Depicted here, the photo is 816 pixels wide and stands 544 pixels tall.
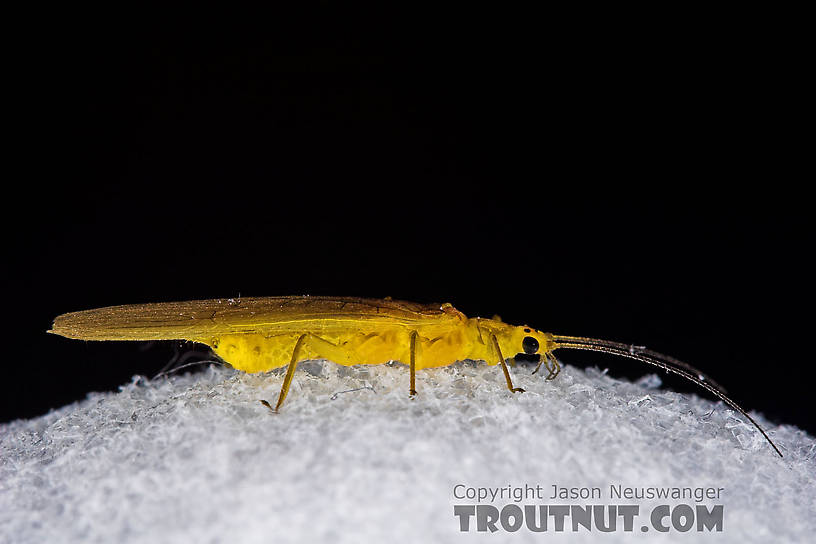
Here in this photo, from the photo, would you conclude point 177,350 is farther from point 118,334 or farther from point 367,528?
point 367,528

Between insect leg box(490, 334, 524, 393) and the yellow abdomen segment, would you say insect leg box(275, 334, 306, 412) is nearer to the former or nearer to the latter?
the yellow abdomen segment

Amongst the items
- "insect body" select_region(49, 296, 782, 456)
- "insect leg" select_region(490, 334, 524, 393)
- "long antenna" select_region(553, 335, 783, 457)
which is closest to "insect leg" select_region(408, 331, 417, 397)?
"insect body" select_region(49, 296, 782, 456)

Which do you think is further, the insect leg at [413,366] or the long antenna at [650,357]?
the long antenna at [650,357]

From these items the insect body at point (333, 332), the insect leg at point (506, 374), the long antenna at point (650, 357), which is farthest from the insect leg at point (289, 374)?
the long antenna at point (650, 357)

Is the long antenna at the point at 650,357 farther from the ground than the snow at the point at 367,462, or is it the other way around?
the long antenna at the point at 650,357

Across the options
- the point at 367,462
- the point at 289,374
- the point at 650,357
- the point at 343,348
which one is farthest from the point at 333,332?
the point at 650,357

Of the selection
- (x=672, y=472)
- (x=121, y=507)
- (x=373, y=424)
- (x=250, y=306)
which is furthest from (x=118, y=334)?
(x=672, y=472)

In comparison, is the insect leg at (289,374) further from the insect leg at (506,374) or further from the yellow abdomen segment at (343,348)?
the insect leg at (506,374)

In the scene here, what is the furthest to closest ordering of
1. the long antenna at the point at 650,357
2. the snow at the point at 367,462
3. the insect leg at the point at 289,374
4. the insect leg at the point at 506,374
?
the long antenna at the point at 650,357 < the insect leg at the point at 506,374 < the insect leg at the point at 289,374 < the snow at the point at 367,462
